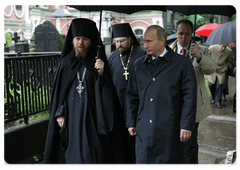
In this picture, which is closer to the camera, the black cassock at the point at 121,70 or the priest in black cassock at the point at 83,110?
the priest in black cassock at the point at 83,110

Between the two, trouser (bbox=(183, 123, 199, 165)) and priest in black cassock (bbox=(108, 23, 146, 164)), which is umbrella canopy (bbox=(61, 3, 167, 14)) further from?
trouser (bbox=(183, 123, 199, 165))

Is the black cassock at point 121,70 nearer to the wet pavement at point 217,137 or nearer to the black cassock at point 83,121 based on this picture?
the black cassock at point 83,121

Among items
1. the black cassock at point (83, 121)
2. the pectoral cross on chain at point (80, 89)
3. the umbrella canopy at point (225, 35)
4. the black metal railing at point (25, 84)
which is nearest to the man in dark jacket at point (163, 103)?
the black cassock at point (83, 121)

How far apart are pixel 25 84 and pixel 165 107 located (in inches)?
117

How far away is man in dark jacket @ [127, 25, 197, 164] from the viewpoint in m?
3.30

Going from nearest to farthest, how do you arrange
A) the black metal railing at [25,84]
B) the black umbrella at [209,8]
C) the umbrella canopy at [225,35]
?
the black umbrella at [209,8] < the black metal railing at [25,84] < the umbrella canopy at [225,35]

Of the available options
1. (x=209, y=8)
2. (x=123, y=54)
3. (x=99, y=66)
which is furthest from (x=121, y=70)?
(x=209, y=8)

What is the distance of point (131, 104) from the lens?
358cm

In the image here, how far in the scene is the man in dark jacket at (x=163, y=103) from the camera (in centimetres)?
330

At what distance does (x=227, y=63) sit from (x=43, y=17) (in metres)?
38.7

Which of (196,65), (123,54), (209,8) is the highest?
(209,8)

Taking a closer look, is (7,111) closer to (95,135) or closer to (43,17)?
(95,135)

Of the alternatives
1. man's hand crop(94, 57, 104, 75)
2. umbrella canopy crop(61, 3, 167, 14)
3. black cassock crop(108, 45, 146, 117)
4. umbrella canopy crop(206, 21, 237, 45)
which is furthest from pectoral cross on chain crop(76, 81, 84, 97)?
umbrella canopy crop(206, 21, 237, 45)

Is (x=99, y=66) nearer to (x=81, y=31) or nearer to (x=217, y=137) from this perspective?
(x=81, y=31)
